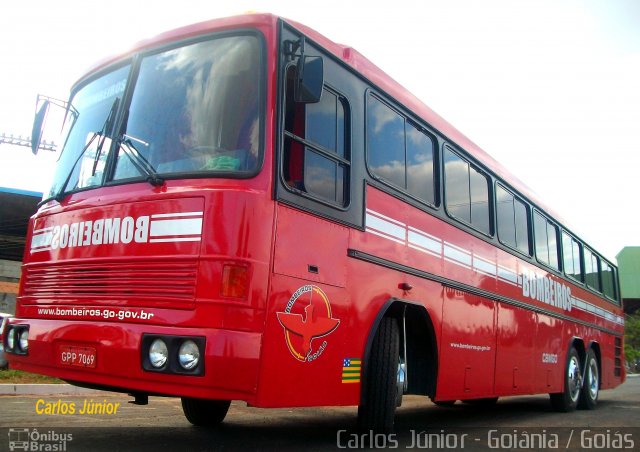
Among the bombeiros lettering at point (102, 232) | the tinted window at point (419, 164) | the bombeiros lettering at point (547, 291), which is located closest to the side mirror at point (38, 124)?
the bombeiros lettering at point (102, 232)

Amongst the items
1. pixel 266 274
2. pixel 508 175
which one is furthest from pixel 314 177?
pixel 508 175

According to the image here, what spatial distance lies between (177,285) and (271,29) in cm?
190

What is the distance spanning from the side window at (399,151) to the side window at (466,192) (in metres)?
0.39

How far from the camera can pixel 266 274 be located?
386cm

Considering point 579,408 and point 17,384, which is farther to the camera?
point 579,408

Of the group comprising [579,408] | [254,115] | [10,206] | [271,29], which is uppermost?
[10,206]

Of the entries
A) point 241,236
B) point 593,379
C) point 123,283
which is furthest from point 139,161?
point 593,379

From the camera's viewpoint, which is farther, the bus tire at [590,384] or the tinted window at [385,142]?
the bus tire at [590,384]

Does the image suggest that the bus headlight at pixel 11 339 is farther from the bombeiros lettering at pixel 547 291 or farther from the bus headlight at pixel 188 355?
the bombeiros lettering at pixel 547 291

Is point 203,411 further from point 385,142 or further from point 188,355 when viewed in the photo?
point 385,142

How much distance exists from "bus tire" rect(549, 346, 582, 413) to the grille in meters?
7.78

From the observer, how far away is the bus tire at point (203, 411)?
5.88 metres

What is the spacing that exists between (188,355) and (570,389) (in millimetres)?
8176

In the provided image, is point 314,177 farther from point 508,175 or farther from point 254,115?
point 508,175
